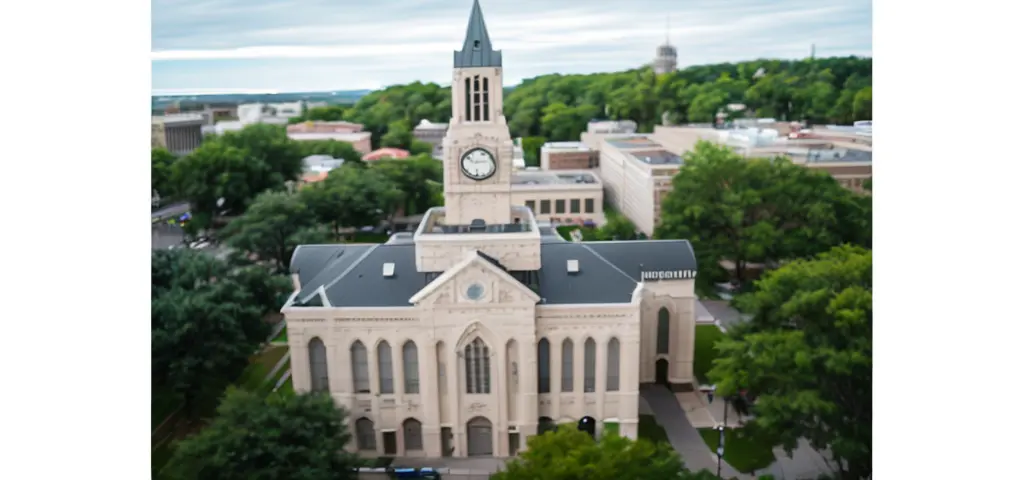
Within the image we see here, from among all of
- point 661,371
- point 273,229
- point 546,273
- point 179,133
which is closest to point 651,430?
point 661,371

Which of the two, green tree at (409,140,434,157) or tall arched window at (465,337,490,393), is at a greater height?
green tree at (409,140,434,157)

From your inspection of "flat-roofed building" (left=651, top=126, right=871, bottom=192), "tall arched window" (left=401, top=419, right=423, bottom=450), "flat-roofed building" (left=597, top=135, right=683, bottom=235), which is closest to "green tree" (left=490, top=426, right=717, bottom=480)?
"tall arched window" (left=401, top=419, right=423, bottom=450)

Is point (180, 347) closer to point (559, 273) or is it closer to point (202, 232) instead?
point (559, 273)

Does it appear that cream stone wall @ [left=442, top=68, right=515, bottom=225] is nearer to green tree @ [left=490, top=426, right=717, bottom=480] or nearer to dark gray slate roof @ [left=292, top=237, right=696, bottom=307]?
dark gray slate roof @ [left=292, top=237, right=696, bottom=307]

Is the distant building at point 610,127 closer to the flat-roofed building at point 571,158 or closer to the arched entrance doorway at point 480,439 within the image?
the flat-roofed building at point 571,158

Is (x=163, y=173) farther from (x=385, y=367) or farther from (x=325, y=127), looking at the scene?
(x=385, y=367)
